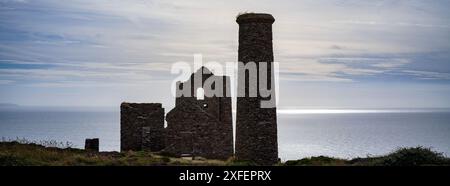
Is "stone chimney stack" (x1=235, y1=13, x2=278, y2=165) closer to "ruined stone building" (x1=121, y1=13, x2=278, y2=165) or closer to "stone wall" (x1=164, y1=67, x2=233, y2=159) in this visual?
"ruined stone building" (x1=121, y1=13, x2=278, y2=165)

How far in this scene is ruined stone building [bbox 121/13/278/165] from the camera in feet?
100.0

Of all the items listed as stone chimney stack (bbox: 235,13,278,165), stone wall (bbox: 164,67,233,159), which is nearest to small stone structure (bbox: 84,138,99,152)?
stone wall (bbox: 164,67,233,159)

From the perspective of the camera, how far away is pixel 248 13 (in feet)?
100

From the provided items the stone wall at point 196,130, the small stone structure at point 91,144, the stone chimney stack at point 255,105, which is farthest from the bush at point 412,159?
the small stone structure at point 91,144

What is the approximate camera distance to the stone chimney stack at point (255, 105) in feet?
99.5

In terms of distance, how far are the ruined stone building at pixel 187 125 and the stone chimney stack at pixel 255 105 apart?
4155 millimetres

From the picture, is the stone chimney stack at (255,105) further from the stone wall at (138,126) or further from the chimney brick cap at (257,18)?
the stone wall at (138,126)

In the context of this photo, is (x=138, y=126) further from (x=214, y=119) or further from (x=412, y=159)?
(x=412, y=159)

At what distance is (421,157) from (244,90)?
33.5 feet

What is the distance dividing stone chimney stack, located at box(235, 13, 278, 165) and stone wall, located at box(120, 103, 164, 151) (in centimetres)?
673

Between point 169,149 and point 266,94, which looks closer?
point 266,94
